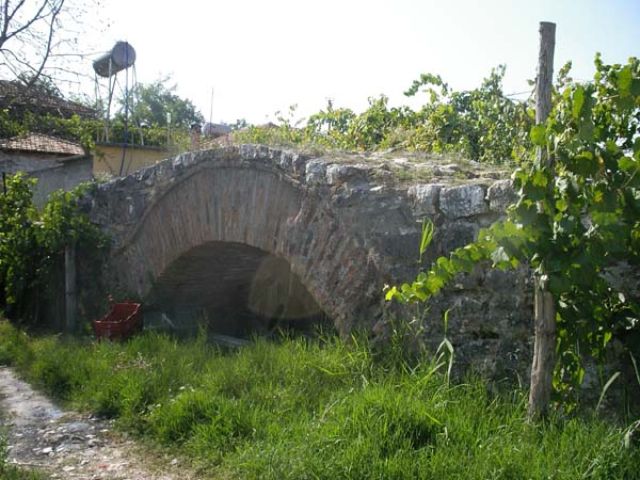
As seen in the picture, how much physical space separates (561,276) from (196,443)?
227cm

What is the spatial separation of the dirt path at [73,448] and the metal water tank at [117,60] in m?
6.97

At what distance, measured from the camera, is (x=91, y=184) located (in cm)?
818

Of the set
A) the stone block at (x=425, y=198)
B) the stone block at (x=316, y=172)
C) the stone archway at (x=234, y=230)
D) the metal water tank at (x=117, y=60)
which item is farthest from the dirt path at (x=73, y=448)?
the metal water tank at (x=117, y=60)

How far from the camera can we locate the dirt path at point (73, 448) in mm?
3955

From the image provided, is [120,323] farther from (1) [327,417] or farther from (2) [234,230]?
(1) [327,417]

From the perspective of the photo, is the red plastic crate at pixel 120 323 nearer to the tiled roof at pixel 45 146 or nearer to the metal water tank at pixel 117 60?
the metal water tank at pixel 117 60

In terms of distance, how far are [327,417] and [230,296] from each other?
422 centimetres

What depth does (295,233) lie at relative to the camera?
5398 millimetres

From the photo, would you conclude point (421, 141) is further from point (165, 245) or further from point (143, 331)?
point (143, 331)

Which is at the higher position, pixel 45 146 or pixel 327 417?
pixel 45 146

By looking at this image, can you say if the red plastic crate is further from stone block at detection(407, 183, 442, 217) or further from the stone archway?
stone block at detection(407, 183, 442, 217)

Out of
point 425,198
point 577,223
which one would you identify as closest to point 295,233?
point 425,198

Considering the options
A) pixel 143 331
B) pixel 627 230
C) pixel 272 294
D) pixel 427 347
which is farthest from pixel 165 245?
pixel 627 230

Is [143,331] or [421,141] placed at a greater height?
[421,141]
